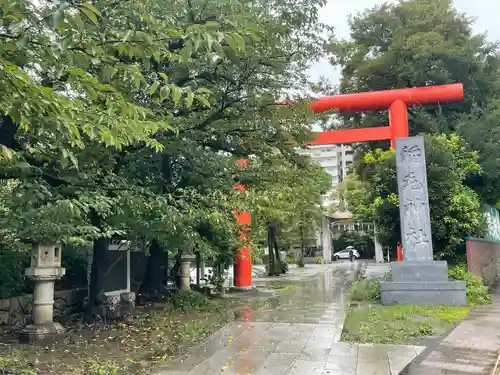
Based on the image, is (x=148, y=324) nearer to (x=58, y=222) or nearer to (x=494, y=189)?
(x=58, y=222)

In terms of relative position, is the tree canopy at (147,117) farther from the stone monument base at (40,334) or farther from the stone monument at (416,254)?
the stone monument at (416,254)

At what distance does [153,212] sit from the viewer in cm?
748

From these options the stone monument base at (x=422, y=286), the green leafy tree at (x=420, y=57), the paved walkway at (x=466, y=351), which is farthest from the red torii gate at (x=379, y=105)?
the paved walkway at (x=466, y=351)

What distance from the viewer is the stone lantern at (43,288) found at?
7395mm

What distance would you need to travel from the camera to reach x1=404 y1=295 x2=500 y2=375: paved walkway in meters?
5.61

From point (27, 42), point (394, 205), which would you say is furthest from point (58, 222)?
point (394, 205)

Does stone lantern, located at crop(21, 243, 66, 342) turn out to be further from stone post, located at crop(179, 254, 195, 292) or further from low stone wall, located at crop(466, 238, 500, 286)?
low stone wall, located at crop(466, 238, 500, 286)

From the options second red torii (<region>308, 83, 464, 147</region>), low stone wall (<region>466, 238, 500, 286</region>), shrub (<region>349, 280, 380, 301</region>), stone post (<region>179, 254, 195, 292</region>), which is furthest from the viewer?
second red torii (<region>308, 83, 464, 147</region>)

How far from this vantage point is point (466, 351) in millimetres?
6527

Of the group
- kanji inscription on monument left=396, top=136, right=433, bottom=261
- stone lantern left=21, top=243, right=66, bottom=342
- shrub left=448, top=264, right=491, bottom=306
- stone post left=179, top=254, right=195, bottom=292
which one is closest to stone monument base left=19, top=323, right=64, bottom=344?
stone lantern left=21, top=243, right=66, bottom=342

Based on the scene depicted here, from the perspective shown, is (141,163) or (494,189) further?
(494,189)

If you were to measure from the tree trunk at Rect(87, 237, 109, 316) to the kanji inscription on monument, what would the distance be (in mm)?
7281

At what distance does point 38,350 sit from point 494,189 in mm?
14251

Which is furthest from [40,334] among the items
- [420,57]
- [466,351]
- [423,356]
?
[420,57]
